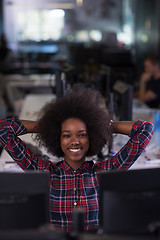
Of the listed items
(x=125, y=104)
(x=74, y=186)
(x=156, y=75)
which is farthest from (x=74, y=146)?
(x=156, y=75)

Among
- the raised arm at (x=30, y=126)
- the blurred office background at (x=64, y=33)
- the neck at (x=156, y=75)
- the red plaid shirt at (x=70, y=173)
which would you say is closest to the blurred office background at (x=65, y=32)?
the blurred office background at (x=64, y=33)

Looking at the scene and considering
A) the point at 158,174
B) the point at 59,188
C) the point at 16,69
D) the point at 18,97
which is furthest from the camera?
the point at 16,69

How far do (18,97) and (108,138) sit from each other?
12.7 feet

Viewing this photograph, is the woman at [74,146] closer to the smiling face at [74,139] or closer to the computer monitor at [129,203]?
the smiling face at [74,139]

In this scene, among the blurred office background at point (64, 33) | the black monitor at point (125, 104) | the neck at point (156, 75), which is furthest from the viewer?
the blurred office background at point (64, 33)

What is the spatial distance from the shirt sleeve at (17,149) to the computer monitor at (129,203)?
513mm

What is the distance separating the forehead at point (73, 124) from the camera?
1.63m

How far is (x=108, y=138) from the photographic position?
5.87ft

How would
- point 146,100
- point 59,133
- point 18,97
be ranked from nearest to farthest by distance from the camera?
1. point 59,133
2. point 146,100
3. point 18,97

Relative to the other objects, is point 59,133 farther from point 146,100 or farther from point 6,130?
point 146,100

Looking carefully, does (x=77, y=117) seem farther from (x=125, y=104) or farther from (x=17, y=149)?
(x=125, y=104)

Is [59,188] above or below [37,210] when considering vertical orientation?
below

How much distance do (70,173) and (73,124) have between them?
19 centimetres

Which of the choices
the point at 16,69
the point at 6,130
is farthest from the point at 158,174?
the point at 16,69
